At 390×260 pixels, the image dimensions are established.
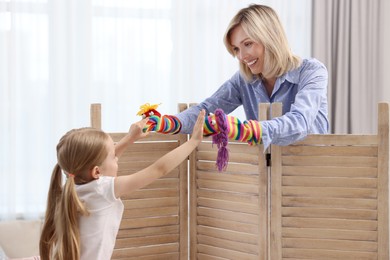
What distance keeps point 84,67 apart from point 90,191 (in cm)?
167

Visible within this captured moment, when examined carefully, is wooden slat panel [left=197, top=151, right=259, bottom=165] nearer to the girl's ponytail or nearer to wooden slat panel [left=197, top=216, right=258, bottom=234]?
wooden slat panel [left=197, top=216, right=258, bottom=234]

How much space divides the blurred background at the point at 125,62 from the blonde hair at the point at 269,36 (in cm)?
130

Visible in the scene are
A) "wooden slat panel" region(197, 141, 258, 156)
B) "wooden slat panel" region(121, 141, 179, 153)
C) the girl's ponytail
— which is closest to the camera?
the girl's ponytail

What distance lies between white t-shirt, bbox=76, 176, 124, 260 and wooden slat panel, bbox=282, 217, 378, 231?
746mm

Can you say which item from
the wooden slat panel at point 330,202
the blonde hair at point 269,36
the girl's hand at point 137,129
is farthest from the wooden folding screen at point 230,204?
the girl's hand at point 137,129

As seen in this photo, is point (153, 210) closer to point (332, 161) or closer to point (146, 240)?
point (146, 240)

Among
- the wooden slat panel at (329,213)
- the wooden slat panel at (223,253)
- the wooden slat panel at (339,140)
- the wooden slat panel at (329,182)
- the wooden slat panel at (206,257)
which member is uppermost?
the wooden slat panel at (339,140)

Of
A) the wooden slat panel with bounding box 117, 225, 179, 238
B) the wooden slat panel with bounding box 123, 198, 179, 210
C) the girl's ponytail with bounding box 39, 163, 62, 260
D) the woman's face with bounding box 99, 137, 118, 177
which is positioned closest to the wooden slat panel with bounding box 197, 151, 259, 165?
the wooden slat panel with bounding box 123, 198, 179, 210

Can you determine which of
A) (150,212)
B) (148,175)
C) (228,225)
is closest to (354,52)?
(228,225)

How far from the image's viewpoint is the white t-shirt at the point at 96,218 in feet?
6.46

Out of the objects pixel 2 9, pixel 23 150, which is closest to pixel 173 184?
pixel 23 150

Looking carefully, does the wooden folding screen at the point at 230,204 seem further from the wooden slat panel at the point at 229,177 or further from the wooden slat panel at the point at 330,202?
the wooden slat panel at the point at 330,202

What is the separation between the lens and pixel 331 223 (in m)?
2.33

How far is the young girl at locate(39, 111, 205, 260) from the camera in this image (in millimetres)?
1940
